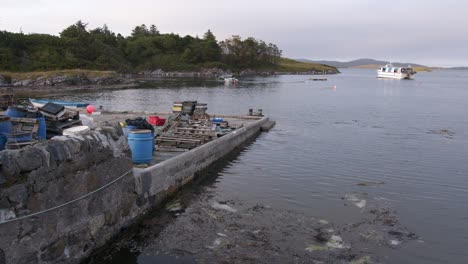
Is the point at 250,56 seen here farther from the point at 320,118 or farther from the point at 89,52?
the point at 320,118

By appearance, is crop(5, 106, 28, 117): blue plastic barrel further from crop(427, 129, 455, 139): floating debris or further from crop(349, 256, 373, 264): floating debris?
crop(427, 129, 455, 139): floating debris

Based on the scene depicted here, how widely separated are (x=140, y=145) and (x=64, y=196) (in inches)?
181

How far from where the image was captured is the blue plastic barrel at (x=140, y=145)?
488 inches

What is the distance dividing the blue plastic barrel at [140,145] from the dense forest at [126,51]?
80.3 m

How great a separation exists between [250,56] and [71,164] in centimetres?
15951

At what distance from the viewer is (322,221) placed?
1144 cm

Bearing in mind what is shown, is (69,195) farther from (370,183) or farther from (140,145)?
(370,183)

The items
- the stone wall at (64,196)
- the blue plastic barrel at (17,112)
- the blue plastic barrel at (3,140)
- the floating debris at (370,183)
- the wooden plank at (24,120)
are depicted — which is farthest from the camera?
the floating debris at (370,183)

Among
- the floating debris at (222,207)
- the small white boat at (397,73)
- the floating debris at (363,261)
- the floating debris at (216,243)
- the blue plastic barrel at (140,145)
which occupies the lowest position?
the floating debris at (363,261)

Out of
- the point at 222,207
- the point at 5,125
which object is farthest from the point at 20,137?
the point at 222,207

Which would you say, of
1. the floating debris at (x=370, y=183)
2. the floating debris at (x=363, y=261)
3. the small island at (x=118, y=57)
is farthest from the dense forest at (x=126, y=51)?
the floating debris at (x=363, y=261)

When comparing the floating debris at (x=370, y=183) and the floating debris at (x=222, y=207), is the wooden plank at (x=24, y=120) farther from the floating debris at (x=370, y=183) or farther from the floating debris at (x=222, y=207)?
the floating debris at (x=370, y=183)

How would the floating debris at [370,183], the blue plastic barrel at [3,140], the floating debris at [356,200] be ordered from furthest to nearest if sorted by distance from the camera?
1. the floating debris at [370,183]
2. the floating debris at [356,200]
3. the blue plastic barrel at [3,140]

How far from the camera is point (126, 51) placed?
13925 centimetres
